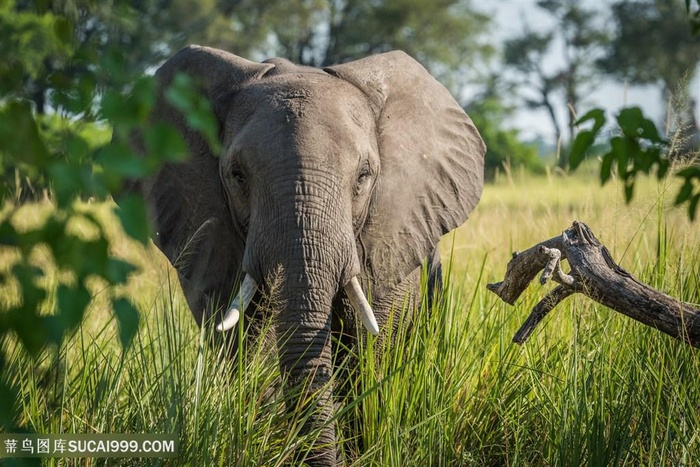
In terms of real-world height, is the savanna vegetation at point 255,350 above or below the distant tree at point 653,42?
above

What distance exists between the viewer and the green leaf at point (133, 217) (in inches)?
60.8

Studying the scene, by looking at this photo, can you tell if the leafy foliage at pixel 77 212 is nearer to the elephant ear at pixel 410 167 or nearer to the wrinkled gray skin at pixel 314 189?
the wrinkled gray skin at pixel 314 189

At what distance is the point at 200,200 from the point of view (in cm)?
484

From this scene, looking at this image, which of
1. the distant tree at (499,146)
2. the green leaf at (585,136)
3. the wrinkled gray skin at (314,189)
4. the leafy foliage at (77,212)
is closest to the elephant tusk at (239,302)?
the wrinkled gray skin at (314,189)

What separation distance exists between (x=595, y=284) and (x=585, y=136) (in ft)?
4.94

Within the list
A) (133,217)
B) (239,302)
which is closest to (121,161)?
(133,217)

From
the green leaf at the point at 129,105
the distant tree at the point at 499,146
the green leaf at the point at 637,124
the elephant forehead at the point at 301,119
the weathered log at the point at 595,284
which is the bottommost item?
the distant tree at the point at 499,146

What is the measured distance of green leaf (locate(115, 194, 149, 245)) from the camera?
60.8 inches

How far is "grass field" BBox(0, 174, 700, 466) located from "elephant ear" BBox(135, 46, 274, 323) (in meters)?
0.53

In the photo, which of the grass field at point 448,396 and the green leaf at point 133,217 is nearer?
the green leaf at point 133,217

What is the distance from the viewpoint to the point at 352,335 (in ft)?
15.5

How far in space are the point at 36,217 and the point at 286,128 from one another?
413cm

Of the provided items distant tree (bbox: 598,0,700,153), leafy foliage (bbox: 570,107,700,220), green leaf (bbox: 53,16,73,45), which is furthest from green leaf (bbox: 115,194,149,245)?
distant tree (bbox: 598,0,700,153)

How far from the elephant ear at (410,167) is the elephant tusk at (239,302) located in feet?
2.16
